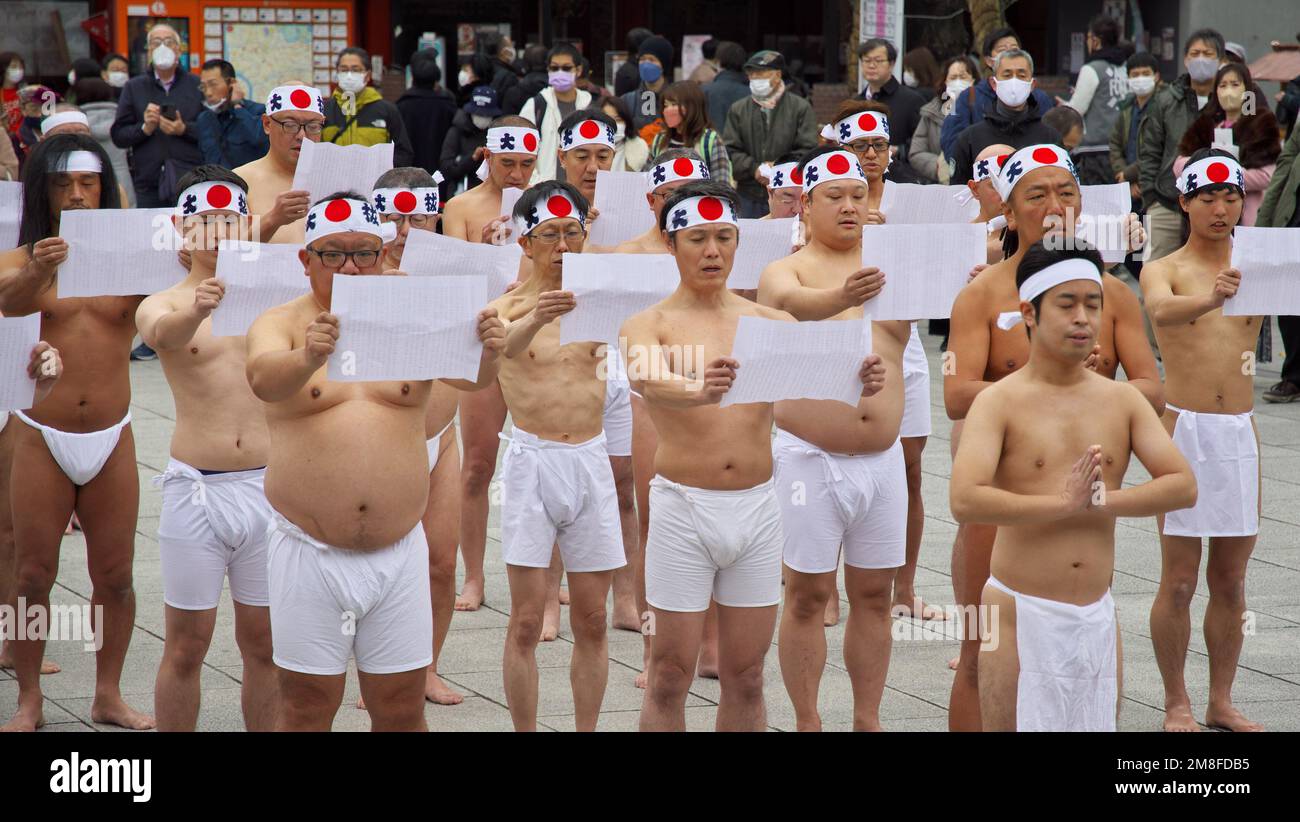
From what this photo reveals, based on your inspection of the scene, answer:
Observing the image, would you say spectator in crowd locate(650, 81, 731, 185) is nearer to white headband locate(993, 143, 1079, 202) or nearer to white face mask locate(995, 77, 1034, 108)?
white face mask locate(995, 77, 1034, 108)

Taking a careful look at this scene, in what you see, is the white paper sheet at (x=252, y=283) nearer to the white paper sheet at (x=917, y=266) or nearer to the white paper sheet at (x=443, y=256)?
the white paper sheet at (x=443, y=256)

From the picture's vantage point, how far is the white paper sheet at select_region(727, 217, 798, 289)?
24.7 feet

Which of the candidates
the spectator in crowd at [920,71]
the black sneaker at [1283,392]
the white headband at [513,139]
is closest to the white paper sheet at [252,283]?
the white headband at [513,139]

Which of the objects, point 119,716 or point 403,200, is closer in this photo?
point 119,716

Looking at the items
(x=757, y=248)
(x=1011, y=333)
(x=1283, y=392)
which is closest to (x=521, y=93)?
(x=1283, y=392)

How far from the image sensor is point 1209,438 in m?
6.87

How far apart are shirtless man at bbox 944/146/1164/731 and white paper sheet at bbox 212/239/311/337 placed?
2314 millimetres

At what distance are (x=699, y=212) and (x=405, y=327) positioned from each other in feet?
4.35

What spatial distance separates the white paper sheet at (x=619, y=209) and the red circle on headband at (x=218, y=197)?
2154 millimetres

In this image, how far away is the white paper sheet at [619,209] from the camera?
7.98 m

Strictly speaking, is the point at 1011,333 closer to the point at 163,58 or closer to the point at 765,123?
the point at 765,123

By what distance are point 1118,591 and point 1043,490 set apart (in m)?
3.85
